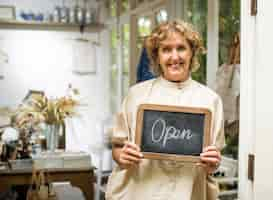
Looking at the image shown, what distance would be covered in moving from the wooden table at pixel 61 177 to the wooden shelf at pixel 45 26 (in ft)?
11.7

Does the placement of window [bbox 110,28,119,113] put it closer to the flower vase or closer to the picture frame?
the picture frame

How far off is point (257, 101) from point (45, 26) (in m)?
5.17

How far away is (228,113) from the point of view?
252cm

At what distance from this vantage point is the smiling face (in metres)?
1.33

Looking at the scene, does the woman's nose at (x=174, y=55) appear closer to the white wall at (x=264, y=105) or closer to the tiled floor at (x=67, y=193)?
the white wall at (x=264, y=105)

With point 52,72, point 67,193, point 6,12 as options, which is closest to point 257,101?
point 67,193

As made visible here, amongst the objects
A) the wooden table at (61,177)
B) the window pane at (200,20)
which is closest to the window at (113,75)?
the window pane at (200,20)

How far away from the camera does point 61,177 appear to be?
9.72ft

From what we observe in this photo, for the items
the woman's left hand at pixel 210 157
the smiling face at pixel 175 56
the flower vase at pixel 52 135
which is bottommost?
the flower vase at pixel 52 135

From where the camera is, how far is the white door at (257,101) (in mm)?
1418

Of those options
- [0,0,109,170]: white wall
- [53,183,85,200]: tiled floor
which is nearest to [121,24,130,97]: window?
[0,0,109,170]: white wall

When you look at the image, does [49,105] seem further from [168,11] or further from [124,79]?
[124,79]

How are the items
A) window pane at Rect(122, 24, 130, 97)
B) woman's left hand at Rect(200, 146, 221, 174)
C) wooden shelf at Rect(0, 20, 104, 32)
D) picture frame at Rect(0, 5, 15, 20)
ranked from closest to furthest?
1. woman's left hand at Rect(200, 146, 221, 174)
2. window pane at Rect(122, 24, 130, 97)
3. picture frame at Rect(0, 5, 15, 20)
4. wooden shelf at Rect(0, 20, 104, 32)

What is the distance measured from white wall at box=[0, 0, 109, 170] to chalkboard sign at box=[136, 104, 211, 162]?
4.64 metres
